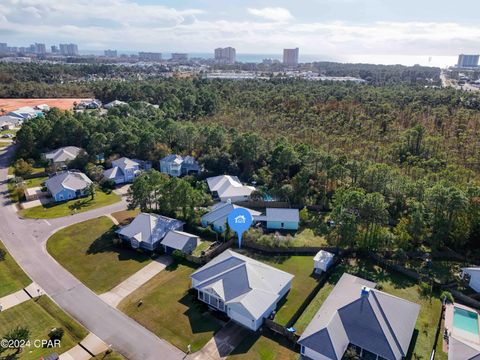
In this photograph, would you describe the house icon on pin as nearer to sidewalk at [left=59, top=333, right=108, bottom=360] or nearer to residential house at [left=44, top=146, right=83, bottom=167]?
sidewalk at [left=59, top=333, right=108, bottom=360]

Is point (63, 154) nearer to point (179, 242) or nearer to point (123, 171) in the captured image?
point (123, 171)

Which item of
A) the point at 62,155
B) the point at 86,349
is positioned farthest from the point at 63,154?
the point at 86,349

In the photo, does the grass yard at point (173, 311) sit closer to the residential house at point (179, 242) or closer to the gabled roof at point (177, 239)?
the residential house at point (179, 242)

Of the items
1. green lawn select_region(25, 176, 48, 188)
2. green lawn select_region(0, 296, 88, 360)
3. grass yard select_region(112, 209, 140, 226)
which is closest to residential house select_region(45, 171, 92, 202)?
green lawn select_region(25, 176, 48, 188)

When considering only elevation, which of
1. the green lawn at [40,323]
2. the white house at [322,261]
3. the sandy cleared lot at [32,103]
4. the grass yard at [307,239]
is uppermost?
the sandy cleared lot at [32,103]

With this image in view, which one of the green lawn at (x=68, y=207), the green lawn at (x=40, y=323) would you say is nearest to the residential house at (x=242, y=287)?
the green lawn at (x=40, y=323)

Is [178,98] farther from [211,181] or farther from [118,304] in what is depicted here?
[118,304]

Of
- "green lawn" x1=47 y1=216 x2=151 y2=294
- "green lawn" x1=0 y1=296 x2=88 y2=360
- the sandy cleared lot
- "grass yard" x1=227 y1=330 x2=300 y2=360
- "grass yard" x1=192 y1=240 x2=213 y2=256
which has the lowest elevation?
"green lawn" x1=0 y1=296 x2=88 y2=360
